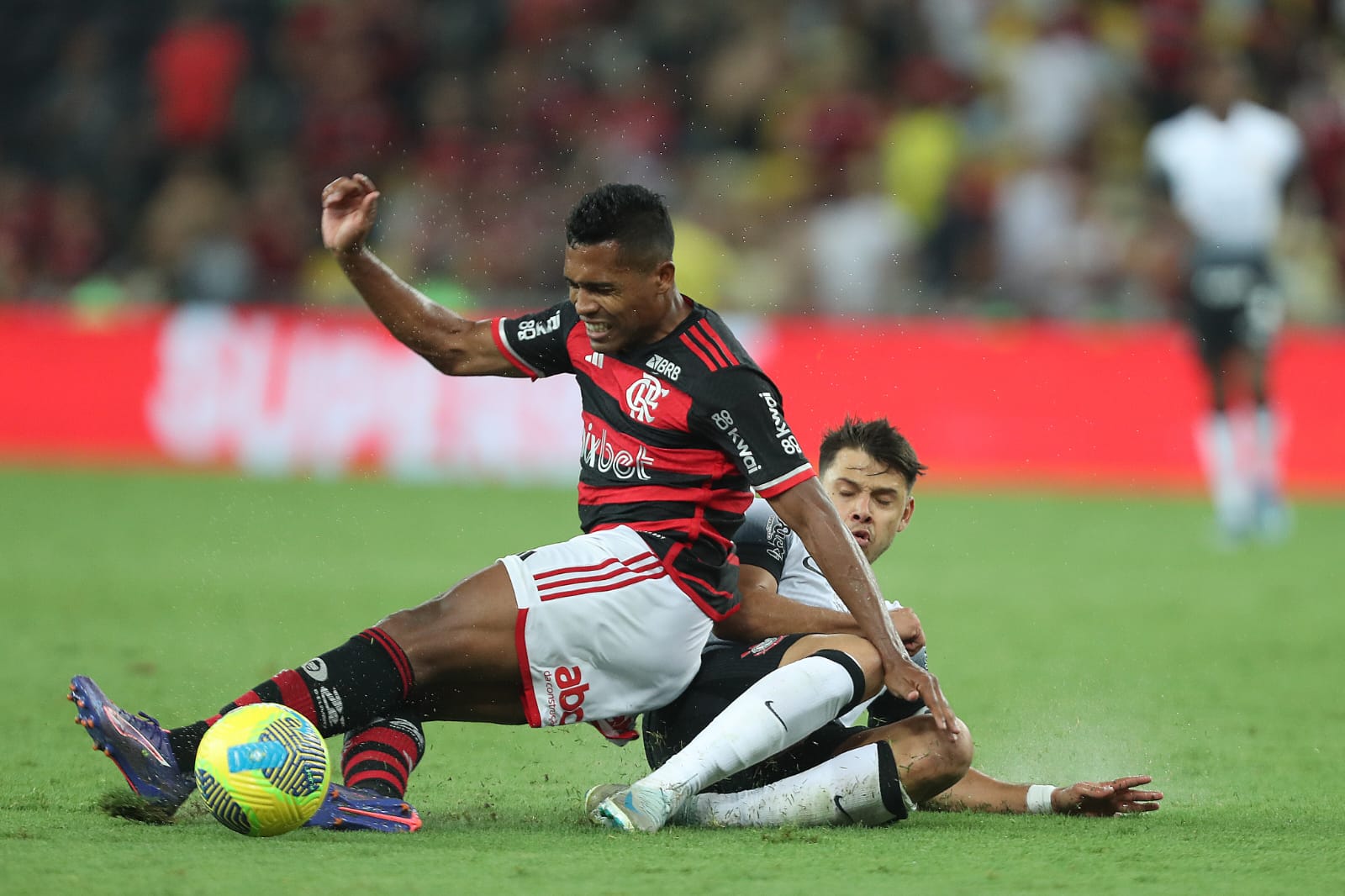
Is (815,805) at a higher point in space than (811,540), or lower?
lower

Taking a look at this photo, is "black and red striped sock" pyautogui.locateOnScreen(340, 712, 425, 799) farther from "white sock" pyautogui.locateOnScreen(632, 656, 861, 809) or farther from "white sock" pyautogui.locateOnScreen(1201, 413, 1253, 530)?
"white sock" pyautogui.locateOnScreen(1201, 413, 1253, 530)

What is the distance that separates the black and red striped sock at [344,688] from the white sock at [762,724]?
67 cm

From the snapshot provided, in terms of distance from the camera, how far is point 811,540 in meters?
4.43

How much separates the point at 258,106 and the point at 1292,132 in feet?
31.5

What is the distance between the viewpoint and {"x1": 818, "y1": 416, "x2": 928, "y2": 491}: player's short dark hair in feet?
17.3

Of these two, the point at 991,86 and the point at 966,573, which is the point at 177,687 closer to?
the point at 966,573

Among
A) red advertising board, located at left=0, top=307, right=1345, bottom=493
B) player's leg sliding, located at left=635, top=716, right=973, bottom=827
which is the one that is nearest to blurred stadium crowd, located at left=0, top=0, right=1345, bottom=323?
red advertising board, located at left=0, top=307, right=1345, bottom=493

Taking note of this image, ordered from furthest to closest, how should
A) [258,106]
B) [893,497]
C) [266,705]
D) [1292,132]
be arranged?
[258,106], [1292,132], [893,497], [266,705]

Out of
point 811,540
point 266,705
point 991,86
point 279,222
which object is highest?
point 991,86

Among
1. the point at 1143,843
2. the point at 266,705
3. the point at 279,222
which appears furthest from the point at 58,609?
the point at 279,222

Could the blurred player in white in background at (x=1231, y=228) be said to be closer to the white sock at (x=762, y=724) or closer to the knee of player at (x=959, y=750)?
the knee of player at (x=959, y=750)

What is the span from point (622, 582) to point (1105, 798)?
140 centimetres

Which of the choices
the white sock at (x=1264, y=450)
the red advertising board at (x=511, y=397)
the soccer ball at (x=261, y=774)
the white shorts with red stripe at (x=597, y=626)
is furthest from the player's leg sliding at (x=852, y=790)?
the red advertising board at (x=511, y=397)

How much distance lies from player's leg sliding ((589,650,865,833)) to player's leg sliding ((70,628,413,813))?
617 mm
